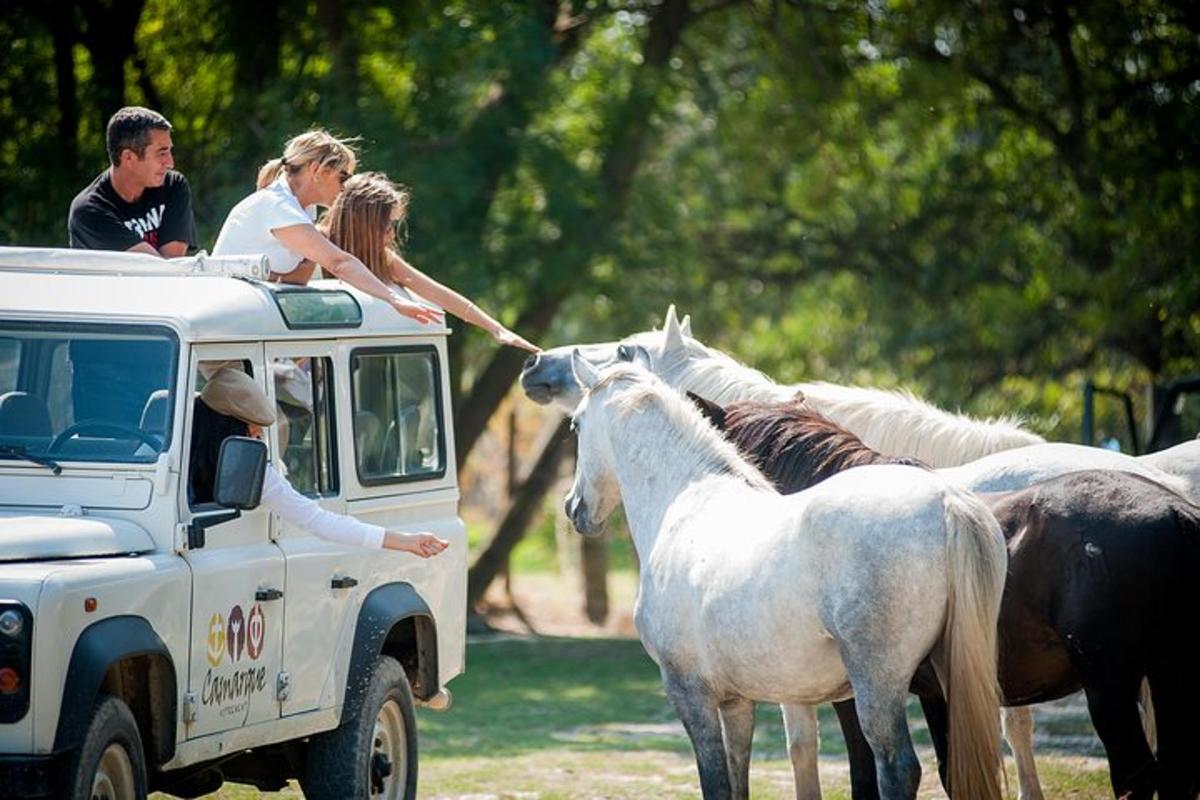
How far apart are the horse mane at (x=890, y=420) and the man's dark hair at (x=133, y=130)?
3.02 m

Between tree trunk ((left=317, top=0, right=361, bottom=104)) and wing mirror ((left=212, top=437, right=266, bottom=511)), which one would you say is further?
tree trunk ((left=317, top=0, right=361, bottom=104))

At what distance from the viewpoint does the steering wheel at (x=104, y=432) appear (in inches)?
231

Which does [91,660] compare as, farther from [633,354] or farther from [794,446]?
[633,354]

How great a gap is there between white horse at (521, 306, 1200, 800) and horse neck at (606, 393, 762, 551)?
1115mm

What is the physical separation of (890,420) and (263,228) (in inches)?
129

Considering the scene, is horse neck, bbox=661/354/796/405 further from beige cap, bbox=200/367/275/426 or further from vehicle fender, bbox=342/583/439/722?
beige cap, bbox=200/367/275/426

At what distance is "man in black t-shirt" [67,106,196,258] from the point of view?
7.19 meters

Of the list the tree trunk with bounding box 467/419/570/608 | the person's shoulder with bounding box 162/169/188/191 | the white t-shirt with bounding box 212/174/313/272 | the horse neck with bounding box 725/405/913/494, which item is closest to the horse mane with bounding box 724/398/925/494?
the horse neck with bounding box 725/405/913/494

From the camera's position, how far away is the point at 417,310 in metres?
7.23

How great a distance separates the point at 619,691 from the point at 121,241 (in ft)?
26.3

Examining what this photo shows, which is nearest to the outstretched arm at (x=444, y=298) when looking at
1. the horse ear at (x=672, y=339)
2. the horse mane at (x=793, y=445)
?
the horse ear at (x=672, y=339)

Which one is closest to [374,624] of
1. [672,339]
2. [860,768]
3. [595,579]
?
[860,768]

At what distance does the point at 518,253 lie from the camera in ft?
55.0

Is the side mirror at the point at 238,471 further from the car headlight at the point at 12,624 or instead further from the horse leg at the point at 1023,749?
the horse leg at the point at 1023,749
